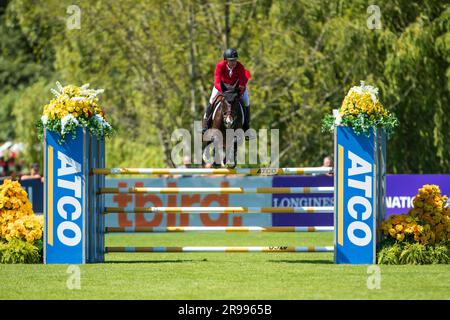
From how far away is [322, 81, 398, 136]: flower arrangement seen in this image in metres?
12.0

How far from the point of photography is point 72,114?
1224cm

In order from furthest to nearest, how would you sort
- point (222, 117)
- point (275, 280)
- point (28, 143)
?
1. point (28, 143)
2. point (222, 117)
3. point (275, 280)

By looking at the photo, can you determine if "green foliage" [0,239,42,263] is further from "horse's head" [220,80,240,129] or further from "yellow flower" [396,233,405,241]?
"yellow flower" [396,233,405,241]

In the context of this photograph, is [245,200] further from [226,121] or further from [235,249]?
[235,249]

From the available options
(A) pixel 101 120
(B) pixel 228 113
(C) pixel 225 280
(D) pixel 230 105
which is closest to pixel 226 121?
(B) pixel 228 113

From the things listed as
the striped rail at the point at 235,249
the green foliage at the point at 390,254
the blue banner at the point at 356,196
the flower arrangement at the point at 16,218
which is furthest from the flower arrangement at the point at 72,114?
the green foliage at the point at 390,254

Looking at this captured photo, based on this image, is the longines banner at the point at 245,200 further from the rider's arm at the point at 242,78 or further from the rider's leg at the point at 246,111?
the rider's arm at the point at 242,78

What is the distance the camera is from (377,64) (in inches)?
1028

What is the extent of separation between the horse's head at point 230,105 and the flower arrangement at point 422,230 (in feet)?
8.18

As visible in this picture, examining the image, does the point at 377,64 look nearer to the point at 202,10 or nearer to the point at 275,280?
the point at 202,10

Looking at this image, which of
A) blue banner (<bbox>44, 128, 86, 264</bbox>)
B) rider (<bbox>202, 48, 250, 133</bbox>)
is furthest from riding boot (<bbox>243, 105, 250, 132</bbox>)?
blue banner (<bbox>44, 128, 86, 264</bbox>)

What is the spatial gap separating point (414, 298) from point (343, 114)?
3650 millimetres

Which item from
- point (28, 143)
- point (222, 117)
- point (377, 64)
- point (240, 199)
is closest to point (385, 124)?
point (222, 117)

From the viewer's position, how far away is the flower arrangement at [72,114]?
12.2 meters
